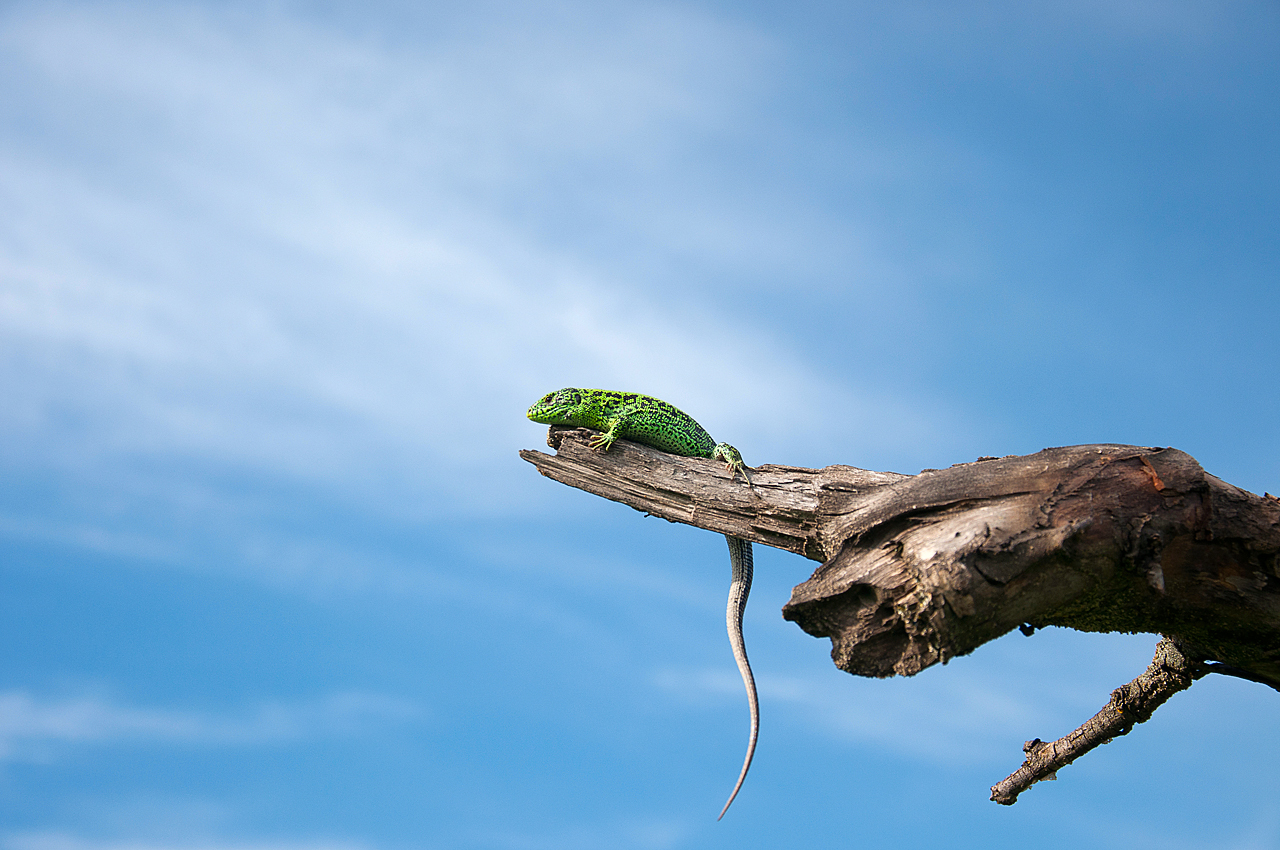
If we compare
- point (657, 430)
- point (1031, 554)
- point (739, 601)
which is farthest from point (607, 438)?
point (1031, 554)

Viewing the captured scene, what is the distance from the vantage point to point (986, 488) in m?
5.52

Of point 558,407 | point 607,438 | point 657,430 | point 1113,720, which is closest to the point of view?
point 1113,720

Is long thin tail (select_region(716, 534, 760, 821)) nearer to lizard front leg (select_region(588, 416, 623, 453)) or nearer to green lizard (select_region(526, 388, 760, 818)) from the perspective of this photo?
green lizard (select_region(526, 388, 760, 818))

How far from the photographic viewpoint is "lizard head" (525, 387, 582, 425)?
784 centimetres

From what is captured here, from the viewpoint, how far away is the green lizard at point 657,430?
718 cm

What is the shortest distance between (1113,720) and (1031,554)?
2.77 meters

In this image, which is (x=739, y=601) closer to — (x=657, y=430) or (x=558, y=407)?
(x=657, y=430)

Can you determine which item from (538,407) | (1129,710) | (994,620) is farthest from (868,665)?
(538,407)

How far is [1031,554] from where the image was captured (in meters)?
5.09

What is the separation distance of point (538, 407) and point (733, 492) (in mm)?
2285

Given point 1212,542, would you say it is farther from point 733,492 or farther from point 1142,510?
point 733,492

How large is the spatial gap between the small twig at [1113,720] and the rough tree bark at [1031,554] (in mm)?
127

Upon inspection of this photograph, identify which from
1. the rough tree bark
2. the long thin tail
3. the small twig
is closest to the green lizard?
the long thin tail

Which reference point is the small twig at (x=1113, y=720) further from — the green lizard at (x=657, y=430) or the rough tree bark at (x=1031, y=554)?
the green lizard at (x=657, y=430)
